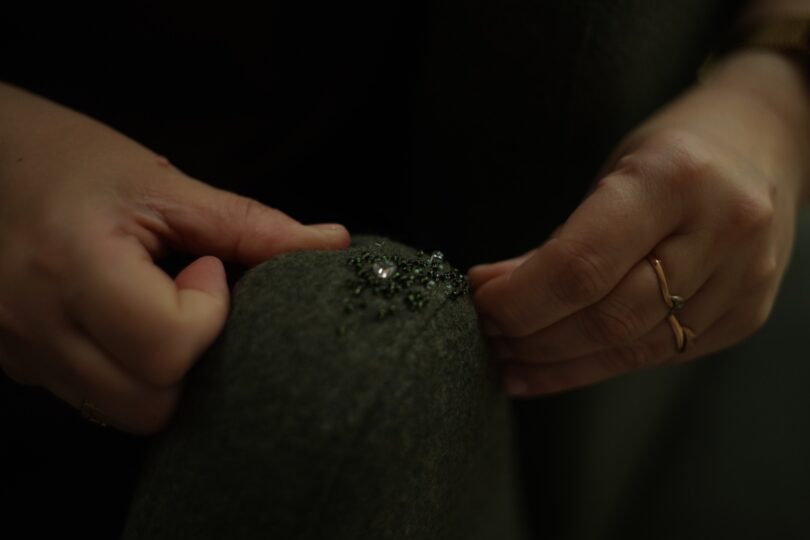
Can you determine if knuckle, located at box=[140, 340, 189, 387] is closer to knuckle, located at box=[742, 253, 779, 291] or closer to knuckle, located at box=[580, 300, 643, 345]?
knuckle, located at box=[580, 300, 643, 345]

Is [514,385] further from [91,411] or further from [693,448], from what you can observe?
[693,448]

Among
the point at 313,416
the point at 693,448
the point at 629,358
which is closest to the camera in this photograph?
the point at 313,416

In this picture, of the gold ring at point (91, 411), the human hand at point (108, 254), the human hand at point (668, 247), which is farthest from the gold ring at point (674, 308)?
the gold ring at point (91, 411)

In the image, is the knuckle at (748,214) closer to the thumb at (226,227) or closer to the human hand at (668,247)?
the human hand at (668,247)

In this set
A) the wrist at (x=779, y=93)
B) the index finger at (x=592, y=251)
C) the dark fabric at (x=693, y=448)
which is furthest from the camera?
the dark fabric at (x=693, y=448)

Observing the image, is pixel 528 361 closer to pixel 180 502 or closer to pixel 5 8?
pixel 180 502

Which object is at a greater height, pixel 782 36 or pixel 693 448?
pixel 782 36

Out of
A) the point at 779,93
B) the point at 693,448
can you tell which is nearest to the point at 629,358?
the point at 779,93
